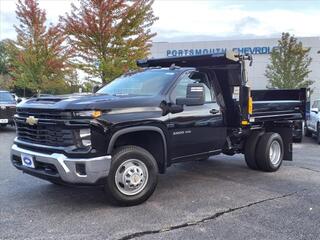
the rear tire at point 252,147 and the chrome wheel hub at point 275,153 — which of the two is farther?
the chrome wheel hub at point 275,153

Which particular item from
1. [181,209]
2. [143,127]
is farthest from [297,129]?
[143,127]

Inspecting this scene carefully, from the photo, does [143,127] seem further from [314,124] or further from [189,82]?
[314,124]

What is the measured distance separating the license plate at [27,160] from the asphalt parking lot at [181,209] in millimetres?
542

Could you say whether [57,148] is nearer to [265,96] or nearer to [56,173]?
[56,173]

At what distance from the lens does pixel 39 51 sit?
84.5ft

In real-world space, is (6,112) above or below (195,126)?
below

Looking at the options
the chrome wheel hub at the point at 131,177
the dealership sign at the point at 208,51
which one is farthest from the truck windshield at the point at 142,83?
the dealership sign at the point at 208,51

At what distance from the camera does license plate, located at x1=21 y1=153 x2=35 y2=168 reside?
5.98m

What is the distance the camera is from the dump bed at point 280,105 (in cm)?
838

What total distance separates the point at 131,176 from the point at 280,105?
4132 mm

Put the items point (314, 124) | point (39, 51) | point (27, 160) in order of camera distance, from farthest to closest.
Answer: point (39, 51), point (314, 124), point (27, 160)

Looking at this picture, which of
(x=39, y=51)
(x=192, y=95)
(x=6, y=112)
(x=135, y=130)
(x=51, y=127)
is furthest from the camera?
(x=39, y=51)

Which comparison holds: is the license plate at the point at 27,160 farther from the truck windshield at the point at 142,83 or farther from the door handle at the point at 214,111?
the door handle at the point at 214,111

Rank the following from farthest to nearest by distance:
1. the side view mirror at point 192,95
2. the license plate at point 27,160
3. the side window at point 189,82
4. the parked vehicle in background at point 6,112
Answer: the parked vehicle in background at point 6,112 → the side window at point 189,82 → the side view mirror at point 192,95 → the license plate at point 27,160
